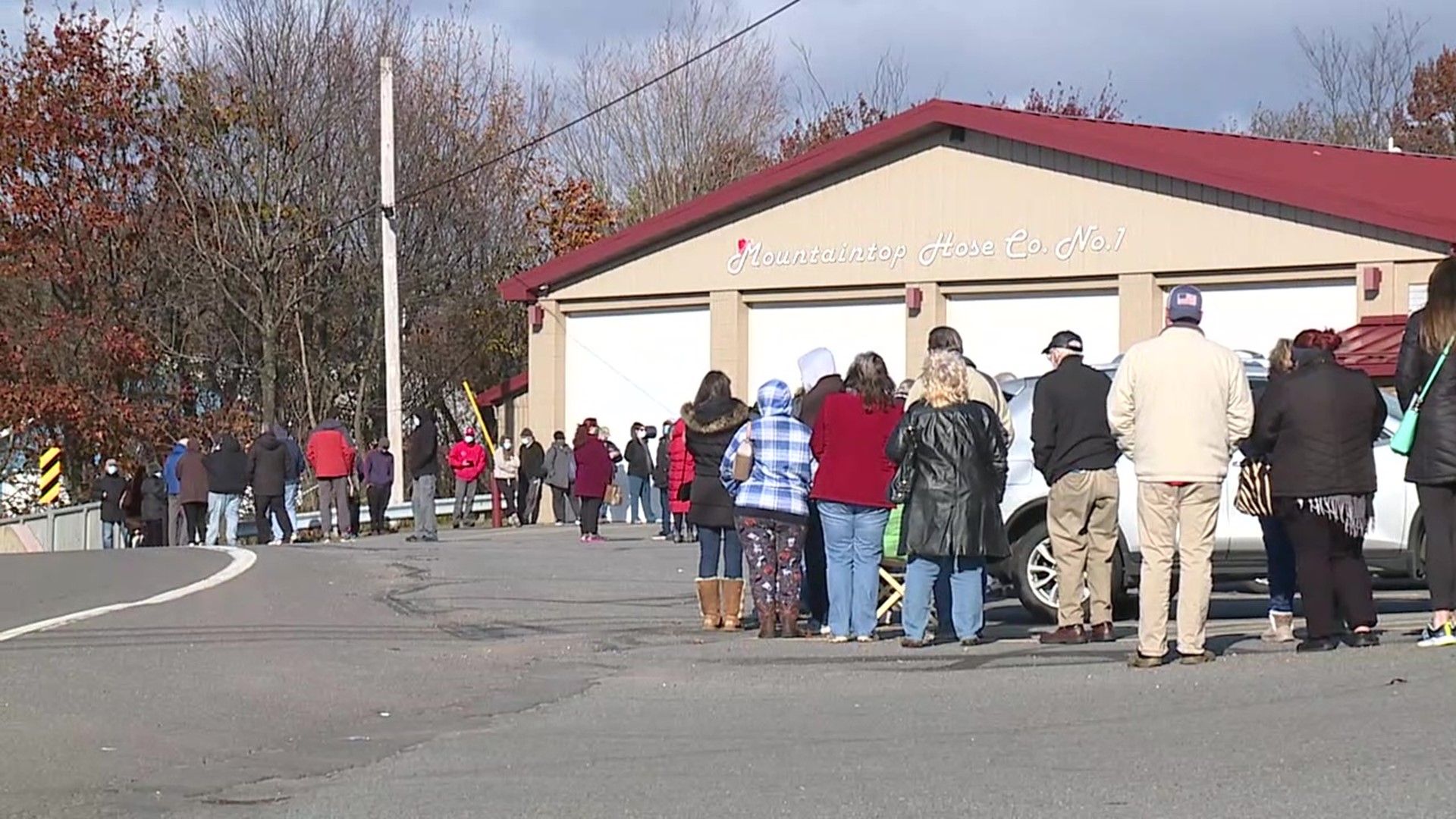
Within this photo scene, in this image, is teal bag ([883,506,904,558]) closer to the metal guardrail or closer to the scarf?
the scarf

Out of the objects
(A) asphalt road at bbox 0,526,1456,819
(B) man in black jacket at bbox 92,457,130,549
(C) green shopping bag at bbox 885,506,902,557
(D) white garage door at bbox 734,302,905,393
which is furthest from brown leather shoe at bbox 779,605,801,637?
(B) man in black jacket at bbox 92,457,130,549

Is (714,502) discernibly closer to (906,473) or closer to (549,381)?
(906,473)

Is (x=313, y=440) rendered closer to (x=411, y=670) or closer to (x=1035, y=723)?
(x=411, y=670)

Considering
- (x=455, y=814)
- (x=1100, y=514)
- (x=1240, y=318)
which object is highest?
(x=1240, y=318)

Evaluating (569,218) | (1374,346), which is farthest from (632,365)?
(569,218)

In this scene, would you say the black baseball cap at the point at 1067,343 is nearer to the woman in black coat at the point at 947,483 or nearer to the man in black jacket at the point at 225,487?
the woman in black coat at the point at 947,483

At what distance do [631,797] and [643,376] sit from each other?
89.4ft

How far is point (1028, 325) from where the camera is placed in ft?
97.8

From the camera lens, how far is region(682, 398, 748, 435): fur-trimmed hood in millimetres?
12836

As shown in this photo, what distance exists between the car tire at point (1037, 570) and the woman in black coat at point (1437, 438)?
11.1ft

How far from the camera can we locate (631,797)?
706 cm

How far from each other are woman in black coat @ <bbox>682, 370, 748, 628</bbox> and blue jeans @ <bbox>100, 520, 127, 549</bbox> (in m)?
21.6

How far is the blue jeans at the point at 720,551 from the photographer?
12.9 metres

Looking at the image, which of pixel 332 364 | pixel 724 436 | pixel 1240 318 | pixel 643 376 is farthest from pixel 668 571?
pixel 332 364
